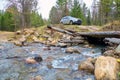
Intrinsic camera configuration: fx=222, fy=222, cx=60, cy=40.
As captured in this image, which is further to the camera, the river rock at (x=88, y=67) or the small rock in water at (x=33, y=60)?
the small rock in water at (x=33, y=60)

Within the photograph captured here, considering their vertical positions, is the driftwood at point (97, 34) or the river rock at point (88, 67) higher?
the driftwood at point (97, 34)

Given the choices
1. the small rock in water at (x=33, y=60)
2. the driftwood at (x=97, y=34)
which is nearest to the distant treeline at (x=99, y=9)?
the driftwood at (x=97, y=34)

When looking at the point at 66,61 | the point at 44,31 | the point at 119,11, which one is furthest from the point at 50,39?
the point at 119,11

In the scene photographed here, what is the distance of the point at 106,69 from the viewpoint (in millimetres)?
7707

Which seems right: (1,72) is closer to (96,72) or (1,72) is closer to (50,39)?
(96,72)

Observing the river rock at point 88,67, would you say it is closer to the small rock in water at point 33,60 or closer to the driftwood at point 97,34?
the small rock in water at point 33,60

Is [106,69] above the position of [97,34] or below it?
below

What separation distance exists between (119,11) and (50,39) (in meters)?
16.8

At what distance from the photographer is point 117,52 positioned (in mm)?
10648

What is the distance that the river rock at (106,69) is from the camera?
7446 millimetres

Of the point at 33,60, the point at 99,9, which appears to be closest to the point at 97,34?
the point at 33,60

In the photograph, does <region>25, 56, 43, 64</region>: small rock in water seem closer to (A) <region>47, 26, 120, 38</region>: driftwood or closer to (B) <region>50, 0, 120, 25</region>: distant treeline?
(A) <region>47, 26, 120, 38</region>: driftwood

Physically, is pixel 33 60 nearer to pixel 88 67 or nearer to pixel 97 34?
pixel 88 67

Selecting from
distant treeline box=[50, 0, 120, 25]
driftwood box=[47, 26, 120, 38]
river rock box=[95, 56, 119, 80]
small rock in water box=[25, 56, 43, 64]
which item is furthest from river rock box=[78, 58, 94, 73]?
distant treeline box=[50, 0, 120, 25]
